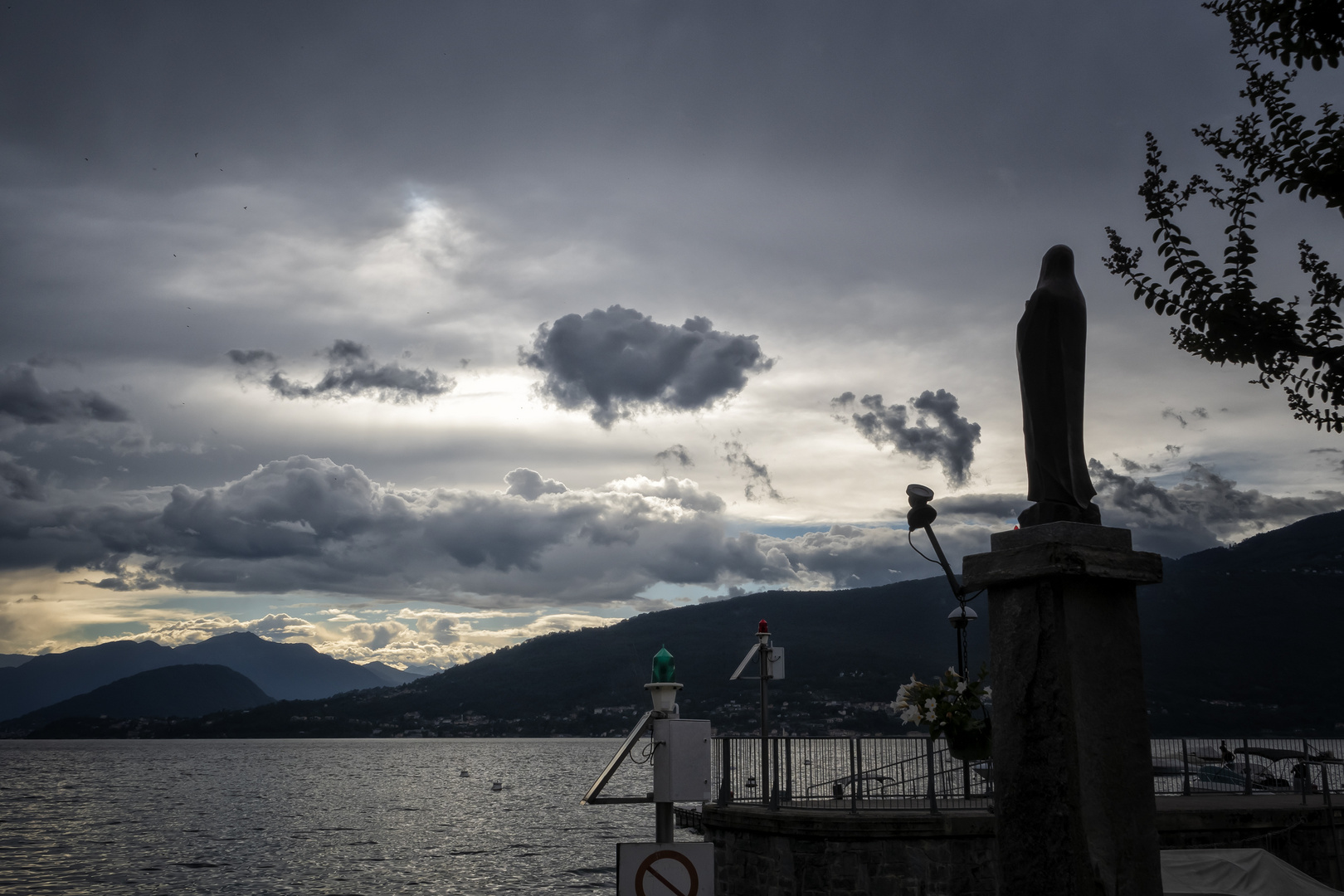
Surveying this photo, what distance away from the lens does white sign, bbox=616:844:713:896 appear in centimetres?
652

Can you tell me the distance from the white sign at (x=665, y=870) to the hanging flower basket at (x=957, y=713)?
2.02 meters

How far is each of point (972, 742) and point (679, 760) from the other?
238 centimetres

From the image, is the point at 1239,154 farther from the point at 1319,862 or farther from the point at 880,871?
the point at 1319,862

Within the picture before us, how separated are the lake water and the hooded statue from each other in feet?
127

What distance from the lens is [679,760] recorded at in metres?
6.62

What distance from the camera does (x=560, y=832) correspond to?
2537 inches

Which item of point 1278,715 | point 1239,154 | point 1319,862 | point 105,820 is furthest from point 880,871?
point 1278,715

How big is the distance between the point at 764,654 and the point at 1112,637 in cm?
1468

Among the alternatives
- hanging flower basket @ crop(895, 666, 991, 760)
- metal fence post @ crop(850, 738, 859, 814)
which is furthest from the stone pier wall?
hanging flower basket @ crop(895, 666, 991, 760)

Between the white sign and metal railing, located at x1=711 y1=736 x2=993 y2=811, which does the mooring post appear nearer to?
metal railing, located at x1=711 y1=736 x2=993 y2=811

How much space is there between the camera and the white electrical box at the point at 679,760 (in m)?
6.53

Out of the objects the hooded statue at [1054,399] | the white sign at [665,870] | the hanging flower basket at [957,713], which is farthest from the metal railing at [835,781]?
the hooded statue at [1054,399]

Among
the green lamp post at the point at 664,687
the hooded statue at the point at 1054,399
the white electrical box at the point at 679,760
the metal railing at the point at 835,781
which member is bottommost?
the metal railing at the point at 835,781

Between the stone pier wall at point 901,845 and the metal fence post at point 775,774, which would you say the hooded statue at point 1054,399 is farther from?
the metal fence post at point 775,774
